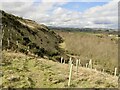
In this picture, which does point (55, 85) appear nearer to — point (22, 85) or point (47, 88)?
point (47, 88)

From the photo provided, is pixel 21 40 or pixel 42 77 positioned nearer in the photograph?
pixel 42 77

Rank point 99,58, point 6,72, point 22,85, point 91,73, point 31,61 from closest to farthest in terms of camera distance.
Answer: point 22,85
point 6,72
point 91,73
point 31,61
point 99,58

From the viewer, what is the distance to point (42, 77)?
66.3 ft

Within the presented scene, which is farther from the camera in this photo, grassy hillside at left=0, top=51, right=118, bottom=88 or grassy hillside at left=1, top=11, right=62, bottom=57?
grassy hillside at left=1, top=11, right=62, bottom=57

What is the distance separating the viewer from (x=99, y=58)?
74.8 m

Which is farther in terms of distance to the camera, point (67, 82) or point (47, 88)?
point (67, 82)

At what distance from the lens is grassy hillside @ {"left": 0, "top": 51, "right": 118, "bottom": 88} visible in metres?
18.5

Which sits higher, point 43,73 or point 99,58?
point 43,73

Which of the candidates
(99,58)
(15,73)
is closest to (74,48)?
(99,58)

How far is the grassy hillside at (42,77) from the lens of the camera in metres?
18.5

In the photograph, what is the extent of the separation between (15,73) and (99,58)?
5609 centimetres

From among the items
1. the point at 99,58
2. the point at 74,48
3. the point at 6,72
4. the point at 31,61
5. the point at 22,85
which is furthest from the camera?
the point at 74,48

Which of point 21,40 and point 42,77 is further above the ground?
point 21,40

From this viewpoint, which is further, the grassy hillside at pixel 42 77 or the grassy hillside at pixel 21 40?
the grassy hillside at pixel 21 40
